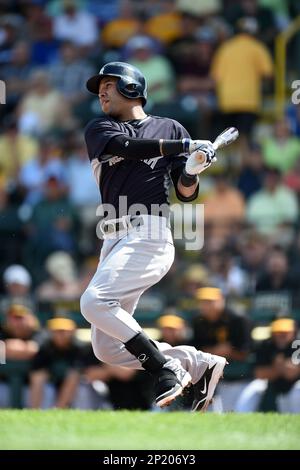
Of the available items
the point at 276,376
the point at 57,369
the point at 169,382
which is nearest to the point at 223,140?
the point at 169,382

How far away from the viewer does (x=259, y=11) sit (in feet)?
50.3

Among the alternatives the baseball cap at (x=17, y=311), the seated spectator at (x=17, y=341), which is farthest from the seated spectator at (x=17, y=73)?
the seated spectator at (x=17, y=341)

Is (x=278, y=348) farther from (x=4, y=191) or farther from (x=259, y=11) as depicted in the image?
(x=259, y=11)

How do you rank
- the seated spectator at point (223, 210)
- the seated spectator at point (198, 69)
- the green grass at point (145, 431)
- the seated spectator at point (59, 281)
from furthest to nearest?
the seated spectator at point (198, 69)
the seated spectator at point (223, 210)
the seated spectator at point (59, 281)
the green grass at point (145, 431)

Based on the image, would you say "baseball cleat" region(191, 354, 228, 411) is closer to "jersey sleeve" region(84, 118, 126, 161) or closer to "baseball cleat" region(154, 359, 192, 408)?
"baseball cleat" region(154, 359, 192, 408)

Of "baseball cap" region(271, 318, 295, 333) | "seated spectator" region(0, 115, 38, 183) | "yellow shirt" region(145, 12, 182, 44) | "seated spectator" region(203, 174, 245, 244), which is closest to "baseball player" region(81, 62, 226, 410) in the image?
"baseball cap" region(271, 318, 295, 333)

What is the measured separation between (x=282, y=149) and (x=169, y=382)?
737 centimetres

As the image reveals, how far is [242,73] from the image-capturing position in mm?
14719

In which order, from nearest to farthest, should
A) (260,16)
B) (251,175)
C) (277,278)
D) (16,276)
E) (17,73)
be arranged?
(277,278) < (16,276) < (251,175) < (260,16) < (17,73)

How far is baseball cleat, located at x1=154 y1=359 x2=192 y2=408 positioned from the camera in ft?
23.0

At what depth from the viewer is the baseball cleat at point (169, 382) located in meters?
7.02

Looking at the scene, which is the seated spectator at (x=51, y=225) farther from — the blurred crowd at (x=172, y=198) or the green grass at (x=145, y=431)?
the green grass at (x=145, y=431)

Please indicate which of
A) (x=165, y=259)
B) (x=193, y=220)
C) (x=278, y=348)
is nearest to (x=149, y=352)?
(x=165, y=259)

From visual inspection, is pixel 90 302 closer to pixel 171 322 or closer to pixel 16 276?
pixel 171 322
